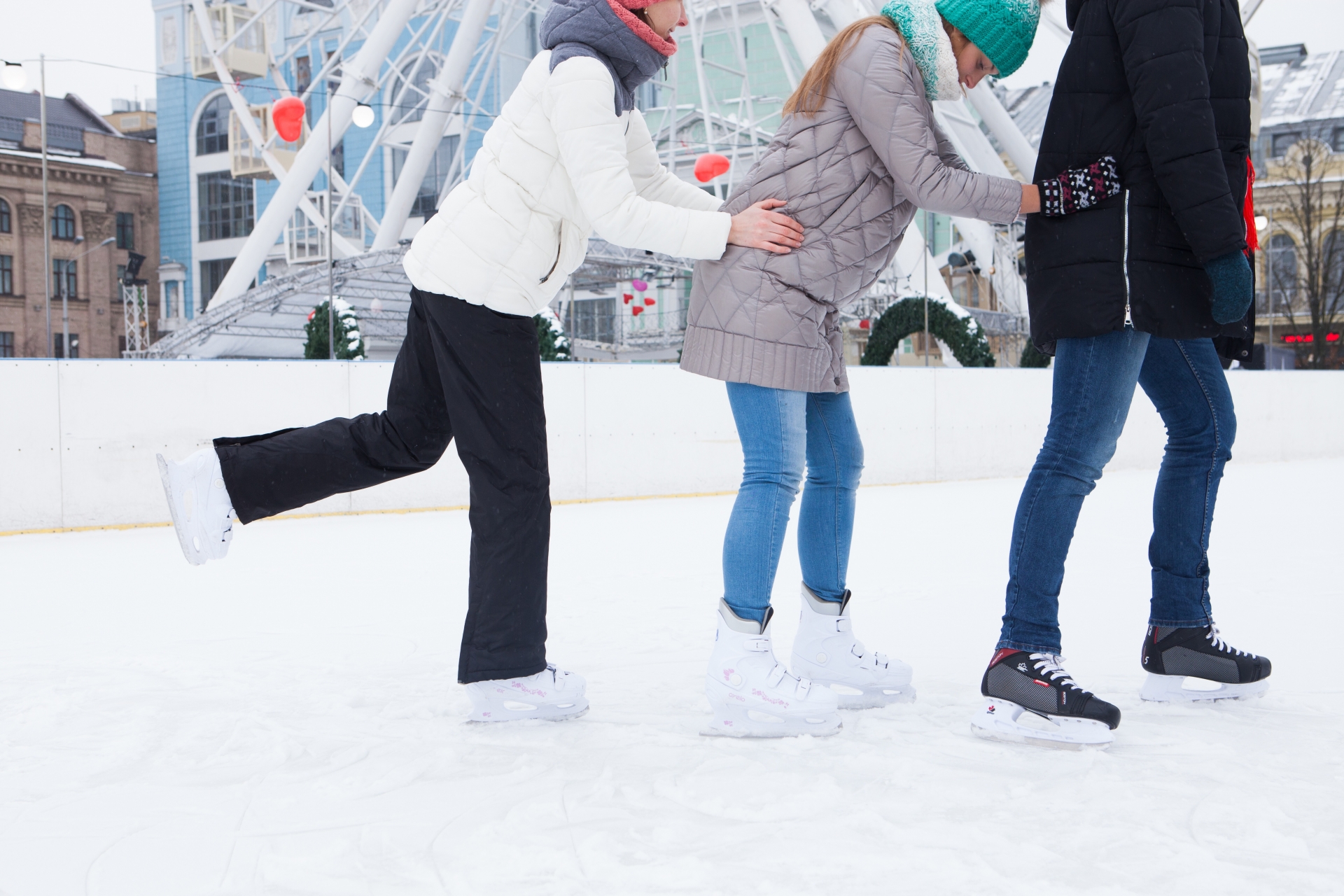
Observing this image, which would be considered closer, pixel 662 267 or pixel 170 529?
pixel 170 529

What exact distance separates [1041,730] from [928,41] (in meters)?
1.00

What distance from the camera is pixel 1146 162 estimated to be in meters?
1.67

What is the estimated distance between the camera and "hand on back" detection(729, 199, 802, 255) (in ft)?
5.58

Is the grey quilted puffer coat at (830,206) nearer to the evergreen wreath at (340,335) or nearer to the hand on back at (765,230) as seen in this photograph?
the hand on back at (765,230)

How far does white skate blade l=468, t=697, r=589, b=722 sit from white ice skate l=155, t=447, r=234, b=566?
19.7 inches

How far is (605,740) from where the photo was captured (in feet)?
5.49

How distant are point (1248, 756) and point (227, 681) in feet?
5.38

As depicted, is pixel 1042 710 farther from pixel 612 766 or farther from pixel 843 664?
pixel 612 766

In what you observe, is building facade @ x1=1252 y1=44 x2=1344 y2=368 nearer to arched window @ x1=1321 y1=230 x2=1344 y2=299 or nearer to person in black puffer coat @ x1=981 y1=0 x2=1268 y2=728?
arched window @ x1=1321 y1=230 x2=1344 y2=299

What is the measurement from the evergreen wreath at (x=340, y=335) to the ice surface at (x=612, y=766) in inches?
112

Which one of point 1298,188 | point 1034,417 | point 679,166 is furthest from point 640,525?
point 1298,188

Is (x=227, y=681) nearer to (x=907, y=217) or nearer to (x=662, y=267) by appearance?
(x=907, y=217)

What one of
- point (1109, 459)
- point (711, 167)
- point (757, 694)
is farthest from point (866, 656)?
point (711, 167)

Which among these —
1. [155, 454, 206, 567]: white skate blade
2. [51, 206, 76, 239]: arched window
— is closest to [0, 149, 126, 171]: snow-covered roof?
[51, 206, 76, 239]: arched window
